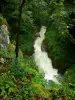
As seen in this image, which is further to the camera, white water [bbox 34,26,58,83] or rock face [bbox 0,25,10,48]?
white water [bbox 34,26,58,83]

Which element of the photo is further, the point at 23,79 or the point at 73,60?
the point at 73,60

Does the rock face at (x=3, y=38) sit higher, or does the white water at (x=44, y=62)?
the rock face at (x=3, y=38)

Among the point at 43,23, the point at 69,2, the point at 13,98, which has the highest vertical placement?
the point at 69,2

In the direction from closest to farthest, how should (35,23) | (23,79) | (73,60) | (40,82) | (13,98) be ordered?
(13,98) → (23,79) → (40,82) → (73,60) → (35,23)

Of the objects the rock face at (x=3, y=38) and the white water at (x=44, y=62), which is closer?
the rock face at (x=3, y=38)

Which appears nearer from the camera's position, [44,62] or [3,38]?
[3,38]

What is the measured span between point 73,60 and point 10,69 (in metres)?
12.9

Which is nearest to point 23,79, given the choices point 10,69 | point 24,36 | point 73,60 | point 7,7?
point 10,69

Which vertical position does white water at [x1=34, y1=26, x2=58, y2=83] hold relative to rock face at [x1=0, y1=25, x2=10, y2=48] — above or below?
below

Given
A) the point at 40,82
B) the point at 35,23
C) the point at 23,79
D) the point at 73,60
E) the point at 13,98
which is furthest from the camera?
the point at 35,23

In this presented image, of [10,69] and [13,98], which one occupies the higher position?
[10,69]

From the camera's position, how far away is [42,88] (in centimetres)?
1290

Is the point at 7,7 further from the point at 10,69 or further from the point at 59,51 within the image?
the point at 10,69

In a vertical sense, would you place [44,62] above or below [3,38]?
below
